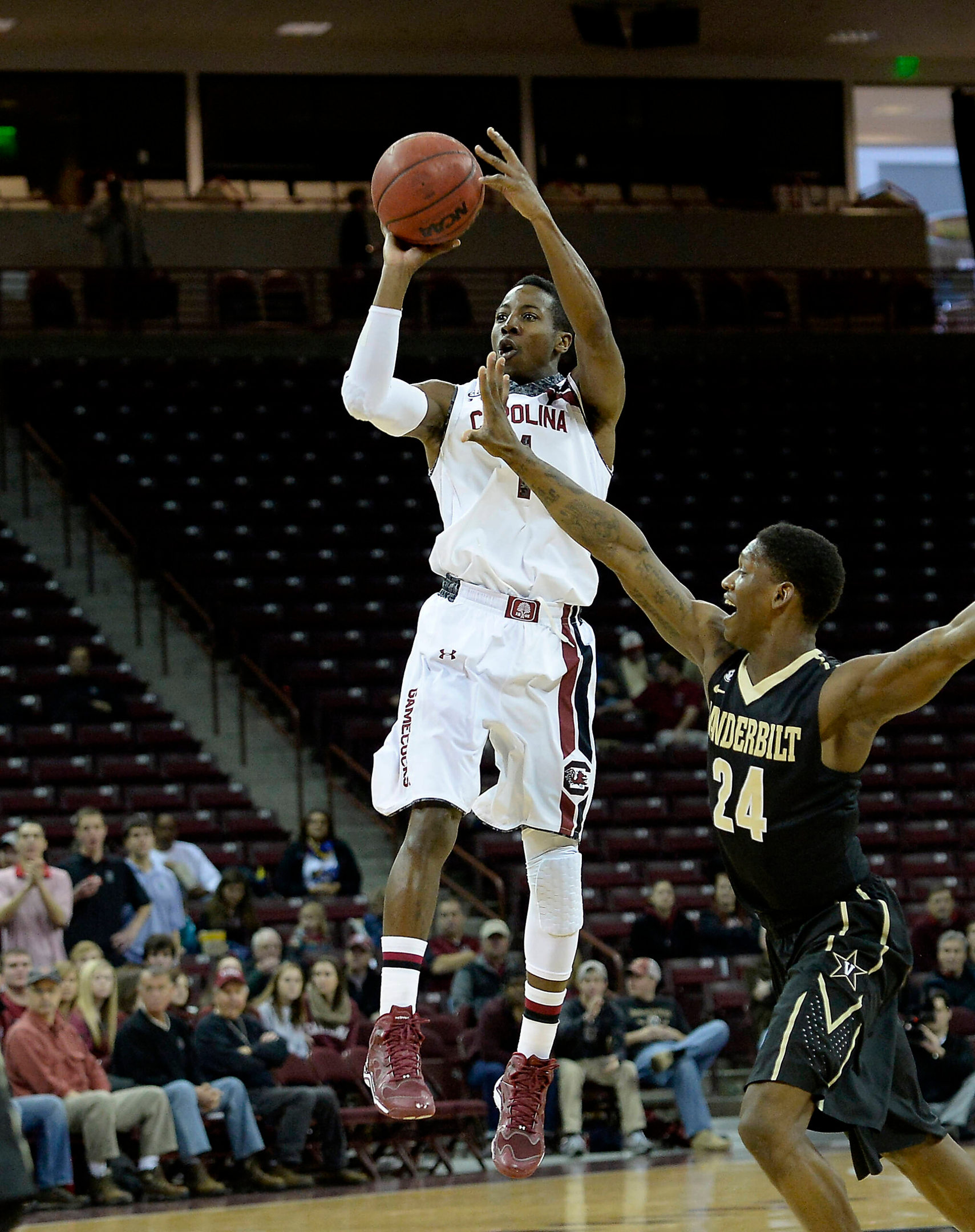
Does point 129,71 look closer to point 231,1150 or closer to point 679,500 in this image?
point 679,500

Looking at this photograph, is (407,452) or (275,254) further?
(275,254)

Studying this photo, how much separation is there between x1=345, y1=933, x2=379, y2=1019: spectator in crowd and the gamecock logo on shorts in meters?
6.19

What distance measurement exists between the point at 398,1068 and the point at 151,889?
21.7 ft

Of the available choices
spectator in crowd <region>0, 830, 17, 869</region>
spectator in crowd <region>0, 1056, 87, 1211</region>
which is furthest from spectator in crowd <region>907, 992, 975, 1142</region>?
spectator in crowd <region>0, 830, 17, 869</region>

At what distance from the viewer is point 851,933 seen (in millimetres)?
5043

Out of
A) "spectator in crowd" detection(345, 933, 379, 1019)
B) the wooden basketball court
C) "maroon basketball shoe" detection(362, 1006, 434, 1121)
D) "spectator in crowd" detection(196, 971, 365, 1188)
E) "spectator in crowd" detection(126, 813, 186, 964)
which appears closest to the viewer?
"maroon basketball shoe" detection(362, 1006, 434, 1121)

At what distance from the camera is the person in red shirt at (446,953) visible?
1196 cm

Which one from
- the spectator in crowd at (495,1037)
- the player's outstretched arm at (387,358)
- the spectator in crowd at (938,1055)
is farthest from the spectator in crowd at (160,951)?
the player's outstretched arm at (387,358)

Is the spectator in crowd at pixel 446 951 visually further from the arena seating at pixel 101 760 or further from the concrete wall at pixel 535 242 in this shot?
the concrete wall at pixel 535 242

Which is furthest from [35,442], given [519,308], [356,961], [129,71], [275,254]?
[519,308]

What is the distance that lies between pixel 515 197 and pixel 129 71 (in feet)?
64.0

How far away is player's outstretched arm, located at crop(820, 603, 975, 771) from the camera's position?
474 centimetres

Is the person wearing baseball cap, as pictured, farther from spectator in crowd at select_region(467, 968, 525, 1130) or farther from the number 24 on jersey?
the number 24 on jersey

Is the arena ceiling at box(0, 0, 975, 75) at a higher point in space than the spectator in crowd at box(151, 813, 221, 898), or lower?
higher
